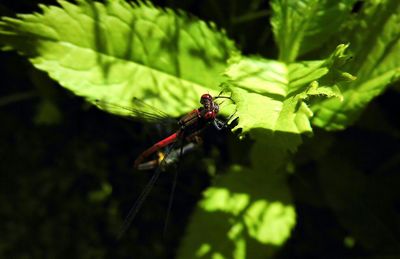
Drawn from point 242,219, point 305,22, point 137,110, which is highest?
point 305,22

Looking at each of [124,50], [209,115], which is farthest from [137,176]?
[209,115]

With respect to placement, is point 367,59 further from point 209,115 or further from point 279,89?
point 209,115

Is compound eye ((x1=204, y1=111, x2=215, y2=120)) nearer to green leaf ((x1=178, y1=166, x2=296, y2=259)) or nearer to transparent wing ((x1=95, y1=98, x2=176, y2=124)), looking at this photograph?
transparent wing ((x1=95, y1=98, x2=176, y2=124))

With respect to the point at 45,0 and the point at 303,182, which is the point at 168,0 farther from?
the point at 303,182

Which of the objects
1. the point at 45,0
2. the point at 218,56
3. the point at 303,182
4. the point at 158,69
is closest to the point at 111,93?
the point at 158,69

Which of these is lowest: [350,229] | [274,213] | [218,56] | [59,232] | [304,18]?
[59,232]
